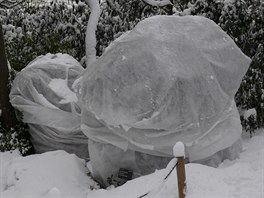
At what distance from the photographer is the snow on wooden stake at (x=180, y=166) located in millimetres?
3141

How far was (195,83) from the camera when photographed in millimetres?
4102

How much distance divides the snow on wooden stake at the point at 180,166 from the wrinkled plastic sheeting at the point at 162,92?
90 cm

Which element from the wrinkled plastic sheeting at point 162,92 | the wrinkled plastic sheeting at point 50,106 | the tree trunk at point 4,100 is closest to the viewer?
the wrinkled plastic sheeting at point 162,92

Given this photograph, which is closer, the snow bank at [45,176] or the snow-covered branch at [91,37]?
the snow bank at [45,176]

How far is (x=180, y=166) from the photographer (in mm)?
3170

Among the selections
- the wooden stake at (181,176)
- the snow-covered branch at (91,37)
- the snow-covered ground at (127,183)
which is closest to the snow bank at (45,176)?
the snow-covered ground at (127,183)

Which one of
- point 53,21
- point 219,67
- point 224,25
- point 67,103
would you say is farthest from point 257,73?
point 53,21

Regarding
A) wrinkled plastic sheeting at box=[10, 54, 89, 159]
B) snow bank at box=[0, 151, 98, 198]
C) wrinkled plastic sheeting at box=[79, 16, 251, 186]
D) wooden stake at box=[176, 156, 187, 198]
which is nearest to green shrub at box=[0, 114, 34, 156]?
wrinkled plastic sheeting at box=[10, 54, 89, 159]

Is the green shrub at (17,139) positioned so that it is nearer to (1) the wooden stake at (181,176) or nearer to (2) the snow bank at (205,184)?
(2) the snow bank at (205,184)

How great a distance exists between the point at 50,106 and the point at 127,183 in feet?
5.75

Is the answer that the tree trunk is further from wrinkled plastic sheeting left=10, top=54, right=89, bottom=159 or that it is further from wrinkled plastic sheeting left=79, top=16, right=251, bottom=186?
wrinkled plastic sheeting left=79, top=16, right=251, bottom=186

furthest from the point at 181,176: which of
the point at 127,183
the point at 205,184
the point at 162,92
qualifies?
the point at 162,92

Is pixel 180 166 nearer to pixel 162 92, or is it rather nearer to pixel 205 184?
A: pixel 205 184

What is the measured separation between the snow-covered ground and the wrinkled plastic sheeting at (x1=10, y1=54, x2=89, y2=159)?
1.22 feet
